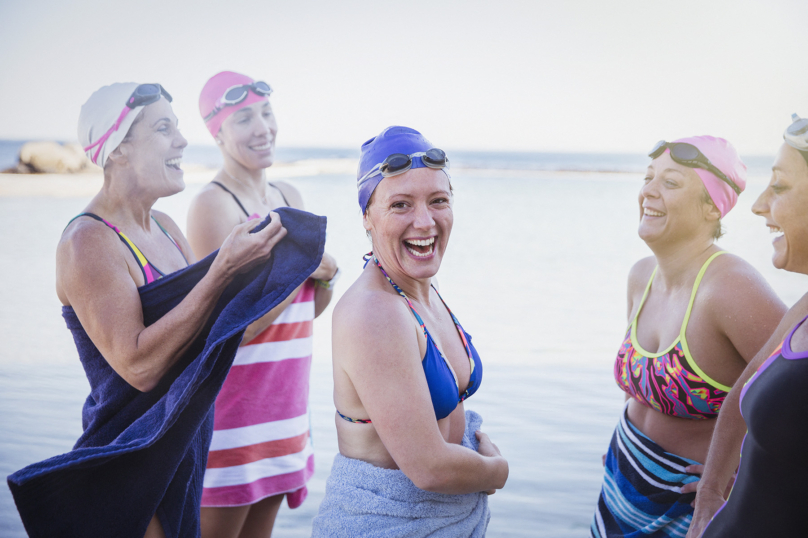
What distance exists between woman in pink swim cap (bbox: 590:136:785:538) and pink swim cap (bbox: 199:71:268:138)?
7.00 ft

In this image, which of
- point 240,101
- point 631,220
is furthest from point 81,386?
point 631,220

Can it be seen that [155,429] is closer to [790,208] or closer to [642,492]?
[642,492]

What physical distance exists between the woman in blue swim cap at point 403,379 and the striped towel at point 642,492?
705mm

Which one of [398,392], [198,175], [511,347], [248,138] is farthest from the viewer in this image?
[198,175]

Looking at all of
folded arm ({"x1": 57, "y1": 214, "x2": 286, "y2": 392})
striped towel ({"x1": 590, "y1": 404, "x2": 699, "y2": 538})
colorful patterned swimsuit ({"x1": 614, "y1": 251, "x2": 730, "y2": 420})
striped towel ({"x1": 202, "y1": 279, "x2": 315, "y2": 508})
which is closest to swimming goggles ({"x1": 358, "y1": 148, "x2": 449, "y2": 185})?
folded arm ({"x1": 57, "y1": 214, "x2": 286, "y2": 392})

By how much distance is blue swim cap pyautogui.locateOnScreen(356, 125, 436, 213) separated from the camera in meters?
1.92

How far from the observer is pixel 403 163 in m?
1.89

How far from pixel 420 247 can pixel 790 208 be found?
44.8 inches

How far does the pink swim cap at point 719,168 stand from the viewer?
242 cm

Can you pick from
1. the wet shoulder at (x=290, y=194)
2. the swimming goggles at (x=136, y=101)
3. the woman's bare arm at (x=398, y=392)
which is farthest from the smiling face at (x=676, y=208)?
the swimming goggles at (x=136, y=101)

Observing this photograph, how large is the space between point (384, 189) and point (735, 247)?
14528 mm

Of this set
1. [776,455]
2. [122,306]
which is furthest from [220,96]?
[776,455]

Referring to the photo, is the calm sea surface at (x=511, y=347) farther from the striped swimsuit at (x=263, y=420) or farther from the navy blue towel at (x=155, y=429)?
the navy blue towel at (x=155, y=429)

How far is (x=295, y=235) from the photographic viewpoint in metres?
2.27
